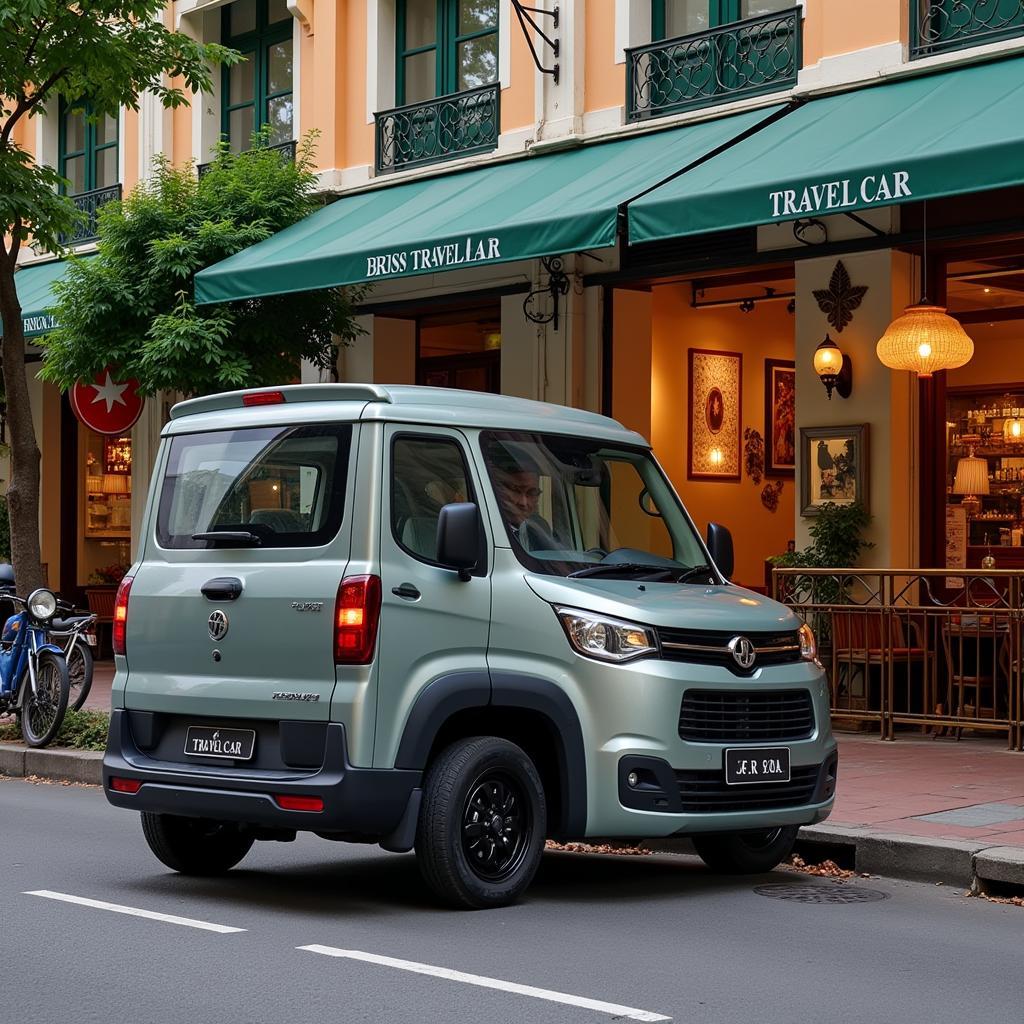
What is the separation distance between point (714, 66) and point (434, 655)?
9555 mm

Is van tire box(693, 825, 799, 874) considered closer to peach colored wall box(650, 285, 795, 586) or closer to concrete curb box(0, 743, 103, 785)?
concrete curb box(0, 743, 103, 785)

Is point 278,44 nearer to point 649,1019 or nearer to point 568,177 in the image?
point 568,177

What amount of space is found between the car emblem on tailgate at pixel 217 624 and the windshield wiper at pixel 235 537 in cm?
31

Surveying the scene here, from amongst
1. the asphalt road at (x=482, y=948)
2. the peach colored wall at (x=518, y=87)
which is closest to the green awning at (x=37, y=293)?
the peach colored wall at (x=518, y=87)

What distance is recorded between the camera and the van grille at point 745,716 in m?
7.73

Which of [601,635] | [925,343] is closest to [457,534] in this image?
[601,635]

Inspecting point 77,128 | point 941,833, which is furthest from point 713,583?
point 77,128

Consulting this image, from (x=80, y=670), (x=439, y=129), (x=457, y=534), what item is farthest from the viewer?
(x=439, y=129)

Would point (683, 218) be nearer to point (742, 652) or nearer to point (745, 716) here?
point (742, 652)

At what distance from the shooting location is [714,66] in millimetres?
15555

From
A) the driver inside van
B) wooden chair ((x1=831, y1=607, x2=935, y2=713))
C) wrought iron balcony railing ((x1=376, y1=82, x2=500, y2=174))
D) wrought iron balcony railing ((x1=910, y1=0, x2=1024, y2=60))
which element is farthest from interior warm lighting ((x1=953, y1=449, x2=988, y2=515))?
the driver inside van

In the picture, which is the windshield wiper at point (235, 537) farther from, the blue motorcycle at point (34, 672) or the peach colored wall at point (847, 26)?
the peach colored wall at point (847, 26)

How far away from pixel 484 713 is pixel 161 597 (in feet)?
5.00

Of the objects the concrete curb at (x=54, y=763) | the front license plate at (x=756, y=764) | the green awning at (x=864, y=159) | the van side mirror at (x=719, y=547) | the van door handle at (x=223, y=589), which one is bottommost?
the concrete curb at (x=54, y=763)
